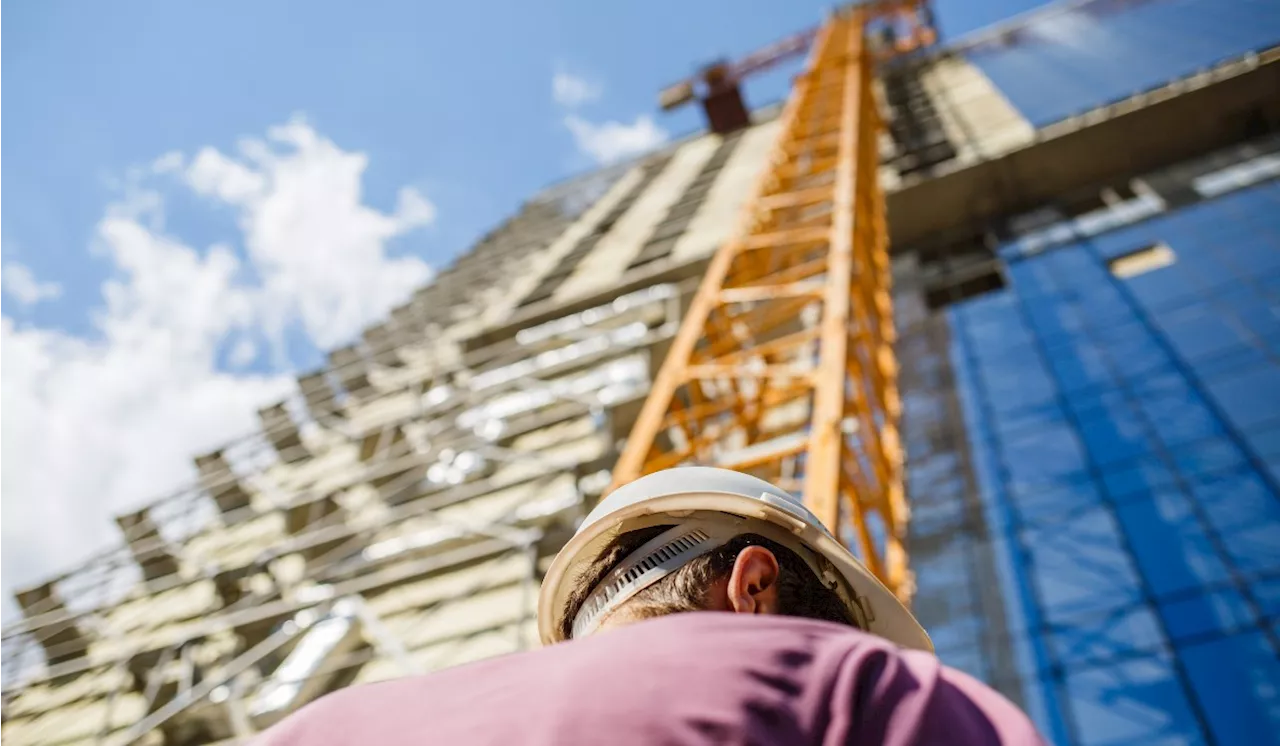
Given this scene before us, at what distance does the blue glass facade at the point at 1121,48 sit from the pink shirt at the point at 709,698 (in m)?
20.0

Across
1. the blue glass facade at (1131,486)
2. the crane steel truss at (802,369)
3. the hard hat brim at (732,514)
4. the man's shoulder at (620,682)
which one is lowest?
the blue glass facade at (1131,486)

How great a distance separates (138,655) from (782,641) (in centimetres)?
933

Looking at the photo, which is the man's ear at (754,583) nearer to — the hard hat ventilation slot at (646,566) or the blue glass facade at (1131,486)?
the hard hat ventilation slot at (646,566)

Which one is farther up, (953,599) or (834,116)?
(834,116)

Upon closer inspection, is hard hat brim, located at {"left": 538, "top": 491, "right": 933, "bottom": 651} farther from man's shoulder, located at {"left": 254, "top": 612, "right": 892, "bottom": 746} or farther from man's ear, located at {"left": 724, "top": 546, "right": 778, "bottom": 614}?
man's shoulder, located at {"left": 254, "top": 612, "right": 892, "bottom": 746}

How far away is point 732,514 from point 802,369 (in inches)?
303

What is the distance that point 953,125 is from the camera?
22984 mm

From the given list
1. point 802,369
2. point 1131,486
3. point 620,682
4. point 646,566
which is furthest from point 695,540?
point 1131,486

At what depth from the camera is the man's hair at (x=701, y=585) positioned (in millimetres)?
1645

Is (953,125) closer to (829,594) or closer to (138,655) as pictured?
(138,655)

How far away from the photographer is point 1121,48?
2186cm

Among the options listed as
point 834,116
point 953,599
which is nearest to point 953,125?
point 834,116

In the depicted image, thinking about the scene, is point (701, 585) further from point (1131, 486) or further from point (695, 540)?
point (1131, 486)

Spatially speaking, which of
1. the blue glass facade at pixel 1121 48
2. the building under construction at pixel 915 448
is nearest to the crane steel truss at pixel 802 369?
the building under construction at pixel 915 448
